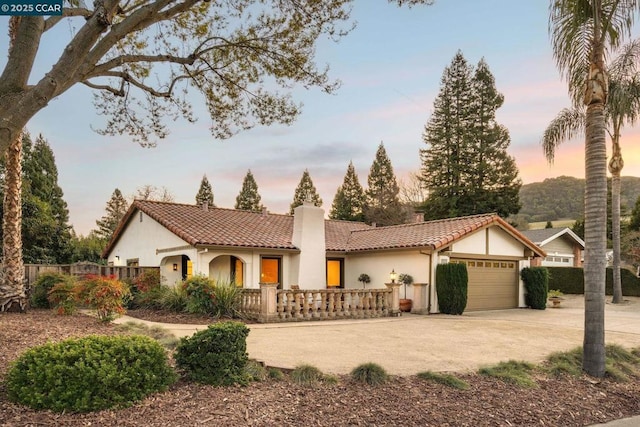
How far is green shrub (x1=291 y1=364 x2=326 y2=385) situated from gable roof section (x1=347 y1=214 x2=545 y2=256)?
432 inches

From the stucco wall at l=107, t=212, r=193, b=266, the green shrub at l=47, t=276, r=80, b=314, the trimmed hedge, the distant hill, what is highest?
the distant hill

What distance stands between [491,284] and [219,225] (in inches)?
439

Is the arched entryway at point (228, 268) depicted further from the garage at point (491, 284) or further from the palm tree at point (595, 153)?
the palm tree at point (595, 153)

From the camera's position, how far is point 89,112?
11.7 m

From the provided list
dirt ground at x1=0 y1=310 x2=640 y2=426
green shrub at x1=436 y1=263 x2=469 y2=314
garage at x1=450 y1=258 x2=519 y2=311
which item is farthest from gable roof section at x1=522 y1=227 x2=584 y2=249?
dirt ground at x1=0 y1=310 x2=640 y2=426

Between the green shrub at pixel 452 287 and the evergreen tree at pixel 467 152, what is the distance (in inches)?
864

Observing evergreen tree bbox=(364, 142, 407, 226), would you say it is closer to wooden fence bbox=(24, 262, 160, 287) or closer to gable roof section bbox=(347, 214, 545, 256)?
gable roof section bbox=(347, 214, 545, 256)

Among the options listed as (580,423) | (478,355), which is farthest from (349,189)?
(580,423)

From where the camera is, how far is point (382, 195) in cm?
4481

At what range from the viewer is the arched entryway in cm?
1872

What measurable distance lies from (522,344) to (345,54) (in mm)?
8049

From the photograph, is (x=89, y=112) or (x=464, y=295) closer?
(x=89, y=112)

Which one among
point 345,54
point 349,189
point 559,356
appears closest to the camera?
point 559,356

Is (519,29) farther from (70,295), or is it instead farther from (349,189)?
(349,189)
